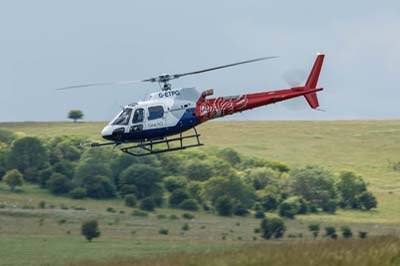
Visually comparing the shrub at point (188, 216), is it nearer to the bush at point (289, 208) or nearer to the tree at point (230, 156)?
the bush at point (289, 208)

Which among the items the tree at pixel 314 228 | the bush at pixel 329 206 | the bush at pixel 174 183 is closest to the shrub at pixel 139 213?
the bush at pixel 174 183

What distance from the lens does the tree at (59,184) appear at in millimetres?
146875

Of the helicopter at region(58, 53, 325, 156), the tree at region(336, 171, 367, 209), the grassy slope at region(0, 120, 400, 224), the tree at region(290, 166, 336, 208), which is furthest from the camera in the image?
the grassy slope at region(0, 120, 400, 224)

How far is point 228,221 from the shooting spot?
131 m

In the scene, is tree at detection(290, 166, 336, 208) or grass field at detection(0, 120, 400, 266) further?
tree at detection(290, 166, 336, 208)

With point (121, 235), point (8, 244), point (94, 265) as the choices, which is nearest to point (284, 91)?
point (94, 265)

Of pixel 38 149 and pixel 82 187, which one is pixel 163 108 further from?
pixel 38 149

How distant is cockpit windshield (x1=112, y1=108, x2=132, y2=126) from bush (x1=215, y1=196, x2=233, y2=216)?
86.6 meters

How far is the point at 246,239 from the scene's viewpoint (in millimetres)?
108250

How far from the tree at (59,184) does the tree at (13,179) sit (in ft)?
12.9

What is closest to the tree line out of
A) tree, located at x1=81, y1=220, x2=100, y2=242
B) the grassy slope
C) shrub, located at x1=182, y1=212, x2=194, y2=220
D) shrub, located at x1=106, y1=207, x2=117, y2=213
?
shrub, located at x1=106, y1=207, x2=117, y2=213

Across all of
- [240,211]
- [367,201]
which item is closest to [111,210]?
[240,211]

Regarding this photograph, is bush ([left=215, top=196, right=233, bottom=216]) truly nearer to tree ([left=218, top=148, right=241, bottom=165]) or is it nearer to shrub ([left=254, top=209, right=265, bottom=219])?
shrub ([left=254, top=209, right=265, bottom=219])

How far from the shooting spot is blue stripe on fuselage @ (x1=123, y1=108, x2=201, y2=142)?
50.3m
